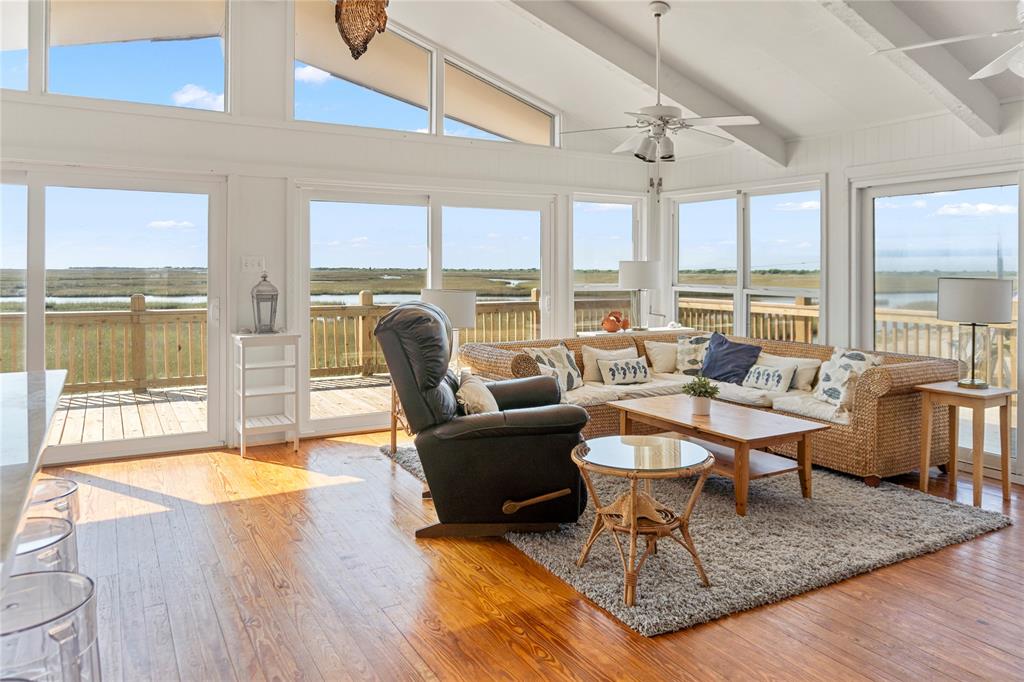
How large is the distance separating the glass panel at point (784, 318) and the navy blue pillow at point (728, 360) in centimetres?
62

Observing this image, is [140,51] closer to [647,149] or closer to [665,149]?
[647,149]

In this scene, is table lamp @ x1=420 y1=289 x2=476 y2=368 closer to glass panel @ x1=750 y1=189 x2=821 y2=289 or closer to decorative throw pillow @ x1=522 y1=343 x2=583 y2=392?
decorative throw pillow @ x1=522 y1=343 x2=583 y2=392

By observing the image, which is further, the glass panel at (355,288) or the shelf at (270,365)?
the glass panel at (355,288)

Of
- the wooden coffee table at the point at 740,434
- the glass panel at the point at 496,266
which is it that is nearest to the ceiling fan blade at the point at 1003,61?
the wooden coffee table at the point at 740,434

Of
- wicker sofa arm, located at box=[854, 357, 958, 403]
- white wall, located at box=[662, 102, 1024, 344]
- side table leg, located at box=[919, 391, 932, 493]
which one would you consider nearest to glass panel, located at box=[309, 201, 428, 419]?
white wall, located at box=[662, 102, 1024, 344]

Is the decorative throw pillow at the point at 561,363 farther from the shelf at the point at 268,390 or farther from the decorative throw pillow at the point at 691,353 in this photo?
the shelf at the point at 268,390

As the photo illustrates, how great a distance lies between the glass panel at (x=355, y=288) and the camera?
5789 millimetres

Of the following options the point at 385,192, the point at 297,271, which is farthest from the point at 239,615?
the point at 385,192

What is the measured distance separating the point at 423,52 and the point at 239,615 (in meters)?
4.90

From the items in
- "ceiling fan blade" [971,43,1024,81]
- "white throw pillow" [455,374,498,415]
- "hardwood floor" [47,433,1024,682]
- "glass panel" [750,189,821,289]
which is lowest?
"hardwood floor" [47,433,1024,682]

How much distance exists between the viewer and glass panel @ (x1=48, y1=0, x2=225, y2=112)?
4.81 metres

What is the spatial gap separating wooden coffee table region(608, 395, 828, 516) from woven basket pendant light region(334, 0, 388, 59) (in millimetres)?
2655

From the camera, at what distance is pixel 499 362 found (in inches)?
197

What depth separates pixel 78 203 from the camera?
192 inches
